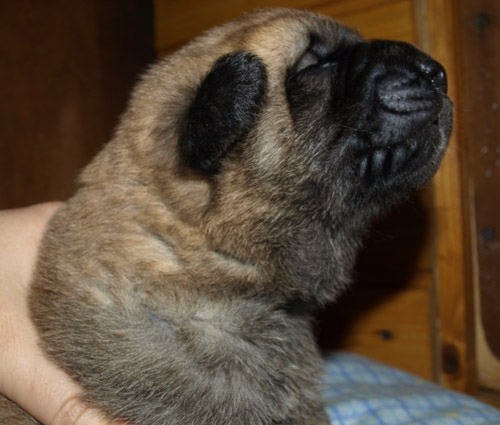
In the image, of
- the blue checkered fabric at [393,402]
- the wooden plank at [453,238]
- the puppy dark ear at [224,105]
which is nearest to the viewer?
the puppy dark ear at [224,105]

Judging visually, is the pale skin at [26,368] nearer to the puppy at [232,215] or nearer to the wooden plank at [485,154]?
the puppy at [232,215]

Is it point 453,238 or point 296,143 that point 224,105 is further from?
point 453,238

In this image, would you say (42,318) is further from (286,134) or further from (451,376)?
(451,376)

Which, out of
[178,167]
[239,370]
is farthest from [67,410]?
[178,167]

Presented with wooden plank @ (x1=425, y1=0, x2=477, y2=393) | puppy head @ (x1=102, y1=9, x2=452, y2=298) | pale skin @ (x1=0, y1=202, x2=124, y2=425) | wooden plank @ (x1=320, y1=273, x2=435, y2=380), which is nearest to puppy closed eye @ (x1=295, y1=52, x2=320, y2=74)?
puppy head @ (x1=102, y1=9, x2=452, y2=298)

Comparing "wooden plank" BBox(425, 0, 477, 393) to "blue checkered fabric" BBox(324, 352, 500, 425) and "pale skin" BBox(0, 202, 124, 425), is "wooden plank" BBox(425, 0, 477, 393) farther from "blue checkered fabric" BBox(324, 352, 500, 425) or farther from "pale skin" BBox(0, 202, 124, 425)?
"pale skin" BBox(0, 202, 124, 425)

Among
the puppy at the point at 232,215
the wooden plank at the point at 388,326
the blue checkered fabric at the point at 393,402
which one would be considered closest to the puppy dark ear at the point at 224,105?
the puppy at the point at 232,215

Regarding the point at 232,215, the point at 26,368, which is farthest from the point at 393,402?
the point at 26,368
